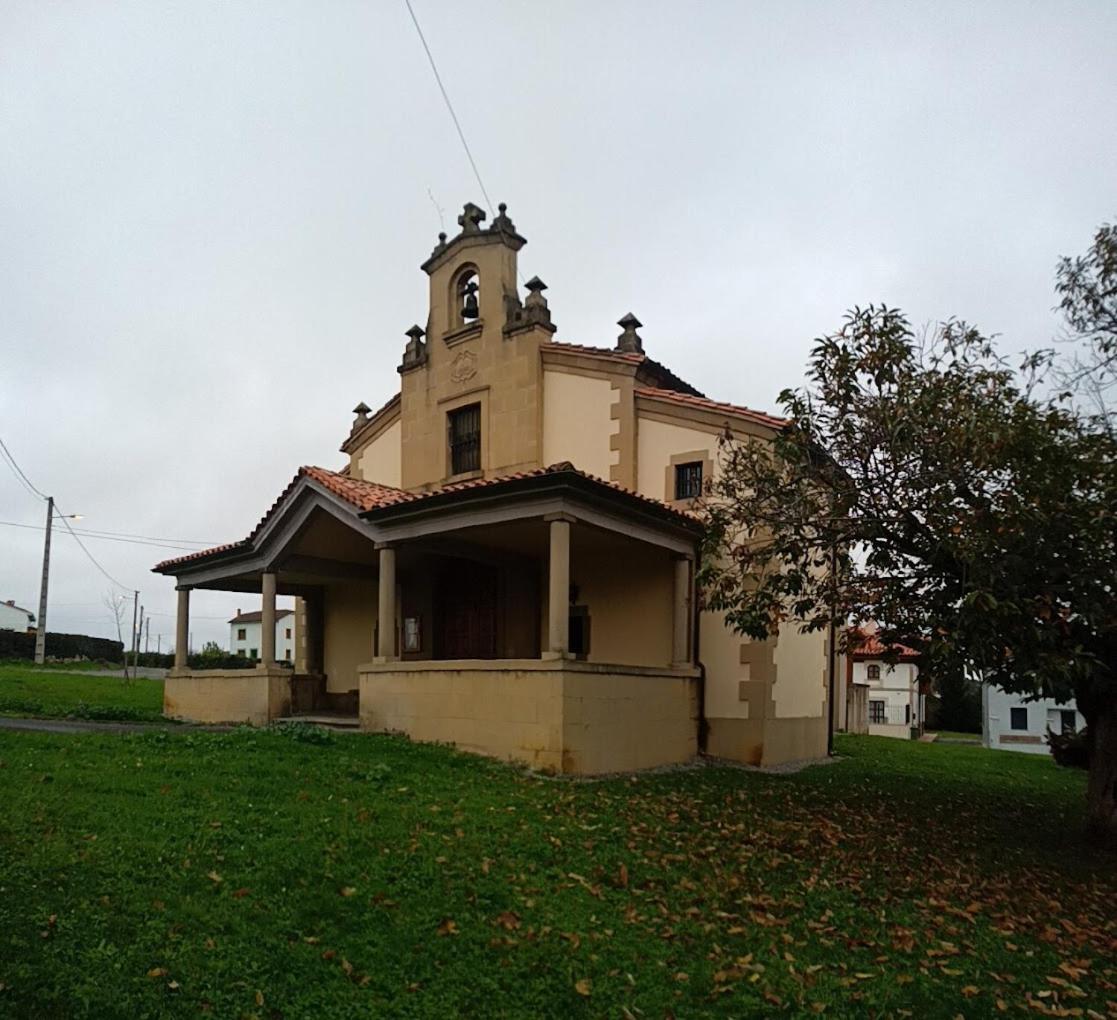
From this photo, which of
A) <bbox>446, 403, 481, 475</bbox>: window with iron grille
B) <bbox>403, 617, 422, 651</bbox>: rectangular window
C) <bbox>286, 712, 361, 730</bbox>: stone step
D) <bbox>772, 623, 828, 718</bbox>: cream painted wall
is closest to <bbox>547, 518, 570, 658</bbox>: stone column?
<bbox>286, 712, 361, 730</bbox>: stone step

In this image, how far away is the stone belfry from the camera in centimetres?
1755

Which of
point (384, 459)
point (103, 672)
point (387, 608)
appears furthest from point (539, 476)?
point (103, 672)

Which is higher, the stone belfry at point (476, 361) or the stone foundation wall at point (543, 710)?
the stone belfry at point (476, 361)

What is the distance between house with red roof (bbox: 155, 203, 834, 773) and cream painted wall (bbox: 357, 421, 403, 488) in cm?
5

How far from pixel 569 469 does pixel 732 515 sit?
2231 mm

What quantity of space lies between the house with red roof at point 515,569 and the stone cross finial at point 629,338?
0.09 meters

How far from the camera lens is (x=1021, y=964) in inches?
270

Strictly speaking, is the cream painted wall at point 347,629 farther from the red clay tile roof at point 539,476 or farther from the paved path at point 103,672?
the paved path at point 103,672

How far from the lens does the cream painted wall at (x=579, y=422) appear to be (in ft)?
55.2

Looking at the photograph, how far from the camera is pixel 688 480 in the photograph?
16094 millimetres

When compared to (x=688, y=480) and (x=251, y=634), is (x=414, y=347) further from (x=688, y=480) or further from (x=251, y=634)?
(x=251, y=634)

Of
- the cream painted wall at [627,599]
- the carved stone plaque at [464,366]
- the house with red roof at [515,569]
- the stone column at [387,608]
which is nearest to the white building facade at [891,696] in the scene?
the house with red roof at [515,569]

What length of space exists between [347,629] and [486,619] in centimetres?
432

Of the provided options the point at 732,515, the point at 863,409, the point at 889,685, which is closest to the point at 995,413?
the point at 863,409
